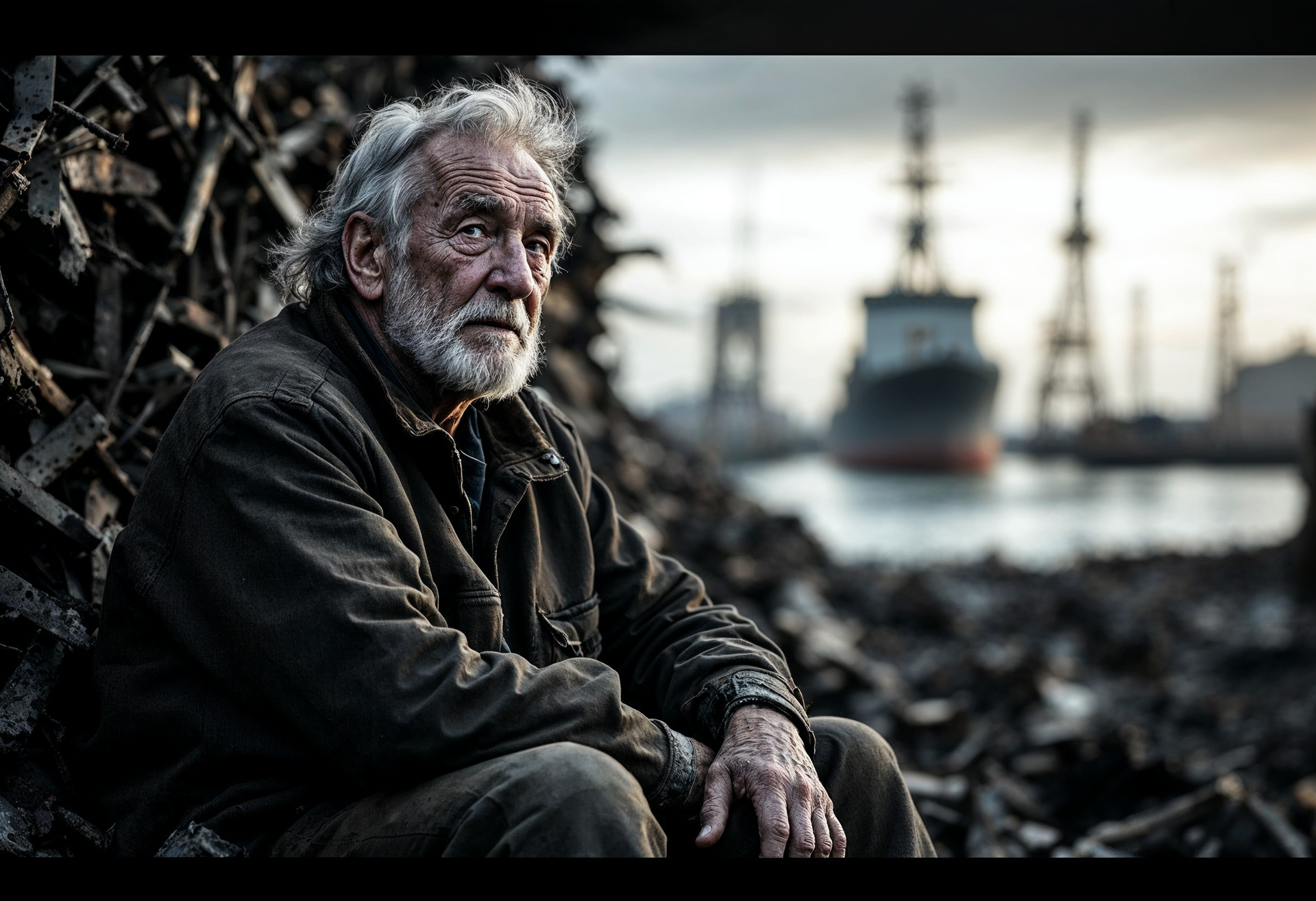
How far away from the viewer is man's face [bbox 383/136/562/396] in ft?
6.97

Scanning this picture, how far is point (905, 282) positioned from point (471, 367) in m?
57.3

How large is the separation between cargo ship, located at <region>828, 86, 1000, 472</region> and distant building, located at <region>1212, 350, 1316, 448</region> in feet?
44.7

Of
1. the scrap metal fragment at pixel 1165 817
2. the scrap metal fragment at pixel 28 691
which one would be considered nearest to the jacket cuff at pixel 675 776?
the scrap metal fragment at pixel 28 691

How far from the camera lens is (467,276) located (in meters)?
2.18

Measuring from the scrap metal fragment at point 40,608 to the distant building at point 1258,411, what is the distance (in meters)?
56.2

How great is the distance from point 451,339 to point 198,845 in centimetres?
105

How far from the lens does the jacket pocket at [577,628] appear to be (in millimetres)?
2219

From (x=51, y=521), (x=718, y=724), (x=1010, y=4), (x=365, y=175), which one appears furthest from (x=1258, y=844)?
(x=51, y=521)

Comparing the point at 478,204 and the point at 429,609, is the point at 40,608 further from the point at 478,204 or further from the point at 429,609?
the point at 478,204

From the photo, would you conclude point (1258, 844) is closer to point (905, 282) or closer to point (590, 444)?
point (590, 444)

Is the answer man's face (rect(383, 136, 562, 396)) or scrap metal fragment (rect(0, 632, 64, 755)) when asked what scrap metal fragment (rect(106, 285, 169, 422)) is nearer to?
scrap metal fragment (rect(0, 632, 64, 755))

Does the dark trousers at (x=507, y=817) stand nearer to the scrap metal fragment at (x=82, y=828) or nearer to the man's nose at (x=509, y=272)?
the scrap metal fragment at (x=82, y=828)

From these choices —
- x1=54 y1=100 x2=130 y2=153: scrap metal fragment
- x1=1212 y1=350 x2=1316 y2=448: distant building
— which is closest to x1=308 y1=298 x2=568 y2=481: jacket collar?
x1=54 y1=100 x2=130 y2=153: scrap metal fragment

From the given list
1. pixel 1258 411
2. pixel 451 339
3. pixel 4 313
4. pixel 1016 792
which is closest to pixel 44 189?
pixel 4 313
